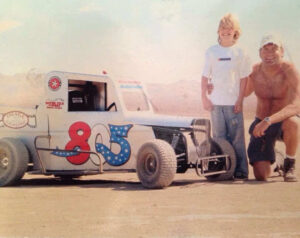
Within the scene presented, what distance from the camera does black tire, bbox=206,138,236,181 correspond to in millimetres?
8391

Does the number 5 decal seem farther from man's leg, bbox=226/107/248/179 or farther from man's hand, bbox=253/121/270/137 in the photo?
man's hand, bbox=253/121/270/137

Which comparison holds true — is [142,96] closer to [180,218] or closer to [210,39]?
[210,39]

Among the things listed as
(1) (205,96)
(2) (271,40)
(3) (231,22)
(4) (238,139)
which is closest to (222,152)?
(4) (238,139)

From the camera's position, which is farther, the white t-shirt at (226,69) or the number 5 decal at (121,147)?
the white t-shirt at (226,69)

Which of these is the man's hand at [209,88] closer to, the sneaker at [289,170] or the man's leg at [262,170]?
the man's leg at [262,170]

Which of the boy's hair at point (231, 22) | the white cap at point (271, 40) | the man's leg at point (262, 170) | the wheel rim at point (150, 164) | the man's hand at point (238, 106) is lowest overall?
the man's leg at point (262, 170)

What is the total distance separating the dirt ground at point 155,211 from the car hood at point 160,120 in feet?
3.13

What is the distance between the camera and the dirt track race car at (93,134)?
8.02m

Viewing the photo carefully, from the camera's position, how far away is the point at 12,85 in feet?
29.9

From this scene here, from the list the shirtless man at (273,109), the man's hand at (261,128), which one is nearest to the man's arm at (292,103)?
the shirtless man at (273,109)

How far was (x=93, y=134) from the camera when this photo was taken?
8180mm

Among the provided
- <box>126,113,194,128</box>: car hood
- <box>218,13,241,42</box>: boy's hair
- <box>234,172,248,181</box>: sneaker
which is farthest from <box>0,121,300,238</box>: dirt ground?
<box>218,13,241,42</box>: boy's hair

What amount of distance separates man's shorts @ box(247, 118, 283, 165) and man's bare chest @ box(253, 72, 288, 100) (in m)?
0.51

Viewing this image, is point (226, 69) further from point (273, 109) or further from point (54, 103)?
point (54, 103)
